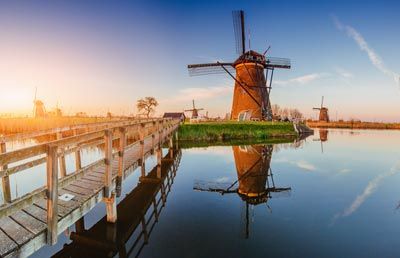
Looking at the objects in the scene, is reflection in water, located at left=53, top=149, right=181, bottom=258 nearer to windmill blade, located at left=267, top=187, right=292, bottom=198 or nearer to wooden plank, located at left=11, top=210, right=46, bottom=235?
wooden plank, located at left=11, top=210, right=46, bottom=235

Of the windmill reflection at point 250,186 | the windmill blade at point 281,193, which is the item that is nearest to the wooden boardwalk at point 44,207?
the windmill reflection at point 250,186

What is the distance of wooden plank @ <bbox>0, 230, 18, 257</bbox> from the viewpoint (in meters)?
3.40

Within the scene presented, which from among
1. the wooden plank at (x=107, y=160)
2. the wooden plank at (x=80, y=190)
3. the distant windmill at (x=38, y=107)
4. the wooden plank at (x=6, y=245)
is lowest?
the wooden plank at (x=6, y=245)

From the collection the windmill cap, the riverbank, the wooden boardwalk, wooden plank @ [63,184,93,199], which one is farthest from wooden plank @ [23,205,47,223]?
A: the riverbank

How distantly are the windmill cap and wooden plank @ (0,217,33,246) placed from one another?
3303 centimetres

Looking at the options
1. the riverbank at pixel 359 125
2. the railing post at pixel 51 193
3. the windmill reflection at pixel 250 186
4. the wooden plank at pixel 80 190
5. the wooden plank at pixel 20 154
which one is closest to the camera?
the wooden plank at pixel 20 154

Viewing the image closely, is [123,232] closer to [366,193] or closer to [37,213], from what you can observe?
[37,213]

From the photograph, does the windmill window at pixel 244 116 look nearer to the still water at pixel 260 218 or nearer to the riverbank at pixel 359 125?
the still water at pixel 260 218

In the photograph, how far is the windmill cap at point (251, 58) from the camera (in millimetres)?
34188

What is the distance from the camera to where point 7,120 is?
26.9m

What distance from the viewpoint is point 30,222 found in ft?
13.7

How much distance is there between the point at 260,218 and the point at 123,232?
13.2ft

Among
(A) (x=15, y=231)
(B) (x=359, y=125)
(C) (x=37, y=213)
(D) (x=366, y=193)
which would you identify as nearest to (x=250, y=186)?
(D) (x=366, y=193)

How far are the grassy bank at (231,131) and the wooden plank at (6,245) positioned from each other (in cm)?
2608
